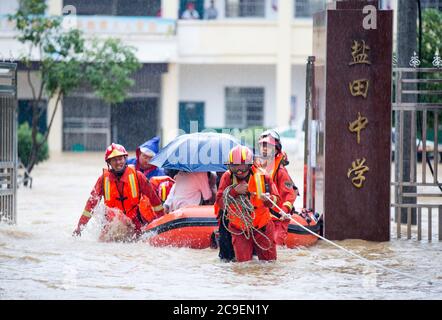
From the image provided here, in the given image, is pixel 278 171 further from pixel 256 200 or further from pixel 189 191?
pixel 256 200

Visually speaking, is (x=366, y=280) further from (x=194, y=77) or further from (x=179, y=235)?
(x=194, y=77)

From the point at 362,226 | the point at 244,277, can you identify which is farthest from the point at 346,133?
the point at 244,277

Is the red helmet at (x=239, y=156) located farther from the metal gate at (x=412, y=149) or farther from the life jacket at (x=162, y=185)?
the metal gate at (x=412, y=149)

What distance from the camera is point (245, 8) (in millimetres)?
42750

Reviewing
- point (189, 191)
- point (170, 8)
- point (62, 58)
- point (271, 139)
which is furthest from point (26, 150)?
point (271, 139)

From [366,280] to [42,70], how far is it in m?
14.9

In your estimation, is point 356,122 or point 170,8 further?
point 170,8

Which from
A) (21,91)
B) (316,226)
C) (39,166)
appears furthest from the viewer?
(21,91)

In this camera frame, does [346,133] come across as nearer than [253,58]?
Yes

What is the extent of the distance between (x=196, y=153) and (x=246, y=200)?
2.70 metres

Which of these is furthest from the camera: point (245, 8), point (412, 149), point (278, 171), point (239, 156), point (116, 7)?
point (245, 8)

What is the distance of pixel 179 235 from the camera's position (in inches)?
514

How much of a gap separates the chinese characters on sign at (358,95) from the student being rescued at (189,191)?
6.29ft

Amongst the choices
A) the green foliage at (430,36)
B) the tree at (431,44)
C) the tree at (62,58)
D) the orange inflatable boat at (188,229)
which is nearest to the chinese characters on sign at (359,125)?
the orange inflatable boat at (188,229)
